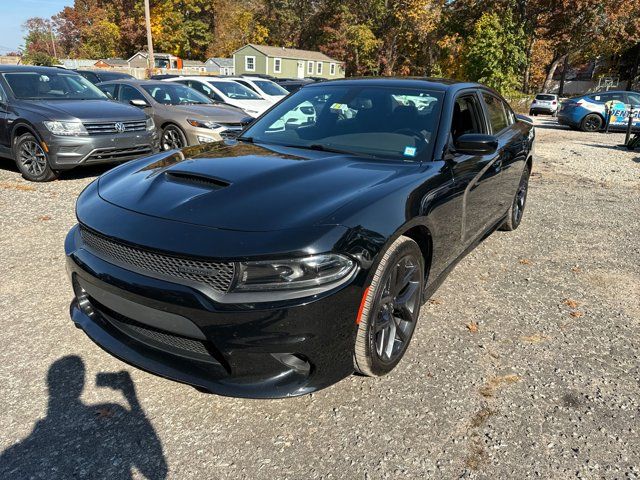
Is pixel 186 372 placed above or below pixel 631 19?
below

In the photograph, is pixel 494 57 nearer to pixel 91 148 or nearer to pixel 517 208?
pixel 517 208

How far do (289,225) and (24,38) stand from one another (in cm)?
12053

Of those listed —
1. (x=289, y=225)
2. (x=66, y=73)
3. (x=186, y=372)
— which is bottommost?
(x=186, y=372)

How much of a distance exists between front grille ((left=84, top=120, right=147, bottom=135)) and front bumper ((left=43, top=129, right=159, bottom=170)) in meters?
0.07

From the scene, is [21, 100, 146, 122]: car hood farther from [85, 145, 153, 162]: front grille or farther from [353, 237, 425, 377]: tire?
[353, 237, 425, 377]: tire

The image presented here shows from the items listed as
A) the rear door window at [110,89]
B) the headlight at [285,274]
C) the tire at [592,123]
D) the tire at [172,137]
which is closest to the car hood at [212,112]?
the tire at [172,137]

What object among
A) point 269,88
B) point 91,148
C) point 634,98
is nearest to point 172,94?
point 91,148

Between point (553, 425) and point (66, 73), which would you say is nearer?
point (553, 425)

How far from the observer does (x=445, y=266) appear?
3346mm

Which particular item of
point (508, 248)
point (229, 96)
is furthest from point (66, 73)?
point (508, 248)

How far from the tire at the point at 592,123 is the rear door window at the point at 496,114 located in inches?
592

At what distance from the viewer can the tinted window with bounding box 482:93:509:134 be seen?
437 centimetres

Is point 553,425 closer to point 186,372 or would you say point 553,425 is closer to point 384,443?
point 384,443

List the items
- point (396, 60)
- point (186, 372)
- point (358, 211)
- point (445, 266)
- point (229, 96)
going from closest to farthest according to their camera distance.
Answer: point (186, 372), point (358, 211), point (445, 266), point (229, 96), point (396, 60)
